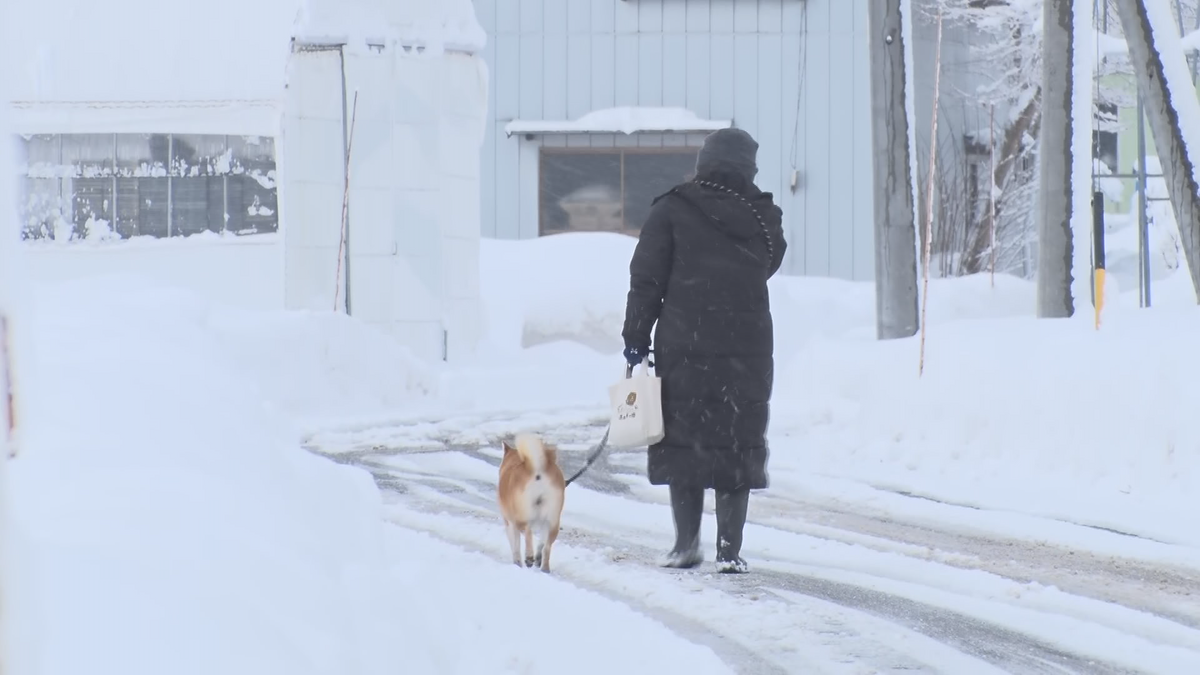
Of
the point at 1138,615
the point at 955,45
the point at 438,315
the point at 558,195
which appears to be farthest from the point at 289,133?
the point at 955,45

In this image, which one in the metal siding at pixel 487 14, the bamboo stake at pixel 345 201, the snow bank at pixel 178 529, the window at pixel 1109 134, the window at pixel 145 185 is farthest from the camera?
the window at pixel 1109 134

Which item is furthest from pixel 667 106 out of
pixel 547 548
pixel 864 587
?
pixel 864 587

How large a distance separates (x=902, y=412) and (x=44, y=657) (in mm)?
9535

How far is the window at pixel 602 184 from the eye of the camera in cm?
2544

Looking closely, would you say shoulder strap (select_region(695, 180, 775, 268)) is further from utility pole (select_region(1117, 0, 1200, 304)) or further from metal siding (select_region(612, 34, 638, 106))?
metal siding (select_region(612, 34, 638, 106))

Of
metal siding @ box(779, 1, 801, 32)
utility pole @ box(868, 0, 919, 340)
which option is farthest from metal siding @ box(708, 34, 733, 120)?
utility pole @ box(868, 0, 919, 340)

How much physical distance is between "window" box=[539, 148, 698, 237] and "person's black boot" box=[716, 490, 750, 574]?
18991 millimetres

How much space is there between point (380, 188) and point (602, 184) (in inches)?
357

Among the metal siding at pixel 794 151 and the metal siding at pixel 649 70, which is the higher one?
the metal siding at pixel 649 70

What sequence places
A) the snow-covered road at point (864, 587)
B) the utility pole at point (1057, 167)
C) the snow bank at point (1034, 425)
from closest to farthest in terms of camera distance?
1. the snow-covered road at point (864, 587)
2. the snow bank at point (1034, 425)
3. the utility pole at point (1057, 167)

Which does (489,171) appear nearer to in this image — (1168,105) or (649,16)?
(649,16)

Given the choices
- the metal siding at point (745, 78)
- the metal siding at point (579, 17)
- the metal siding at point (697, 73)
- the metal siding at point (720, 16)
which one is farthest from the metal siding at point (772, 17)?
the metal siding at point (579, 17)

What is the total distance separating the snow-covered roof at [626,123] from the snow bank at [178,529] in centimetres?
1795

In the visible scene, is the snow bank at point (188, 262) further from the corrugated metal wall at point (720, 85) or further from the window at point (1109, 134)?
the window at point (1109, 134)
